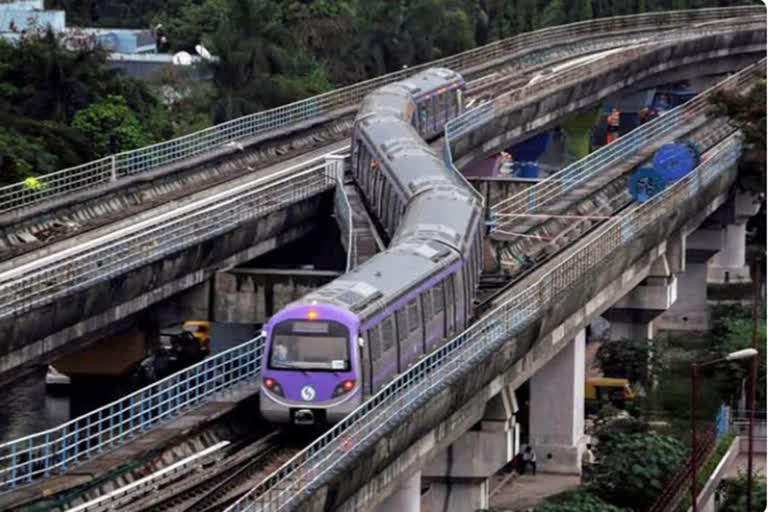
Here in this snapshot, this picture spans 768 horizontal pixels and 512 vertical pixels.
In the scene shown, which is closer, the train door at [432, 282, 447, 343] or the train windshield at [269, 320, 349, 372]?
the train windshield at [269, 320, 349, 372]

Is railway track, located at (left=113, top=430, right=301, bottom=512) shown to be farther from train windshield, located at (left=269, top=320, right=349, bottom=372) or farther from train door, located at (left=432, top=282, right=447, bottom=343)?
train door, located at (left=432, top=282, right=447, bottom=343)

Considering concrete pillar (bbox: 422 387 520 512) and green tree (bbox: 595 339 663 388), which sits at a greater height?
concrete pillar (bbox: 422 387 520 512)

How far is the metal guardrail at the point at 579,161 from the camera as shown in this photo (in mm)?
→ 80938

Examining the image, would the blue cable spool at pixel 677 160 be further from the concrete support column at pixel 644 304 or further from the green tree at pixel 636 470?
the green tree at pixel 636 470

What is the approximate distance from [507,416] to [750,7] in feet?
292

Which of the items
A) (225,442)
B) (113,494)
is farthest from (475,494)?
(113,494)

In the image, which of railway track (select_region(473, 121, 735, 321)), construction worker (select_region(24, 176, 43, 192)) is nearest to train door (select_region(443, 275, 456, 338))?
railway track (select_region(473, 121, 735, 321))

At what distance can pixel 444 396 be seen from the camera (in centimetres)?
5041

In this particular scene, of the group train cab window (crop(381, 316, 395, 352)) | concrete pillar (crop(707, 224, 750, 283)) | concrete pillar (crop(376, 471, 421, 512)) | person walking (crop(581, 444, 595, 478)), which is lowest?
concrete pillar (crop(707, 224, 750, 283))

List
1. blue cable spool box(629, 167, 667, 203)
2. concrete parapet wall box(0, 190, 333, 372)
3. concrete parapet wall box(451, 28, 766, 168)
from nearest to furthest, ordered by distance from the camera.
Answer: concrete parapet wall box(0, 190, 333, 372) → blue cable spool box(629, 167, 667, 203) → concrete parapet wall box(451, 28, 766, 168)

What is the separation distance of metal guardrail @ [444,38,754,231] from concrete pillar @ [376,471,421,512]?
23.0m

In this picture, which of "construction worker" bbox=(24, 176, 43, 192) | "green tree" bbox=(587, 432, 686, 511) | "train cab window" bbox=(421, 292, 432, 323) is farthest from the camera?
"construction worker" bbox=(24, 176, 43, 192)

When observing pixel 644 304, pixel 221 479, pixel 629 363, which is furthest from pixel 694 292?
pixel 221 479

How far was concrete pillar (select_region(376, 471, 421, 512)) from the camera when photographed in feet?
167
